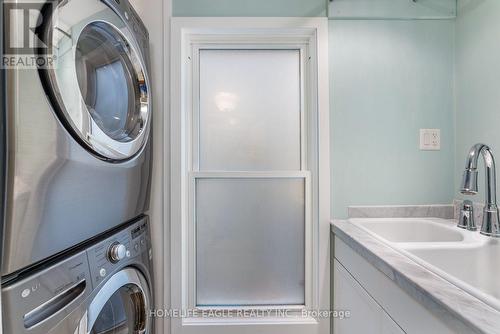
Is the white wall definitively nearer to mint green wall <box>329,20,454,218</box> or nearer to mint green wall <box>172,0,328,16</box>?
mint green wall <box>172,0,328,16</box>

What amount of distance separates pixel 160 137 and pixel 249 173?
1.75ft

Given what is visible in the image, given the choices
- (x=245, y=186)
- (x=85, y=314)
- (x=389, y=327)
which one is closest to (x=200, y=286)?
(x=245, y=186)

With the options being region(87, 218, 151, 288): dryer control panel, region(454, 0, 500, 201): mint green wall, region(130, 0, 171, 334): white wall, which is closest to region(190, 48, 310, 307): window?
region(130, 0, 171, 334): white wall

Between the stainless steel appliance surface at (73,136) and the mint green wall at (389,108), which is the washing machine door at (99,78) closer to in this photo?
the stainless steel appliance surface at (73,136)

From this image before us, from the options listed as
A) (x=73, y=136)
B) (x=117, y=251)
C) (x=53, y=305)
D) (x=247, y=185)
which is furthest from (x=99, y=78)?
(x=247, y=185)

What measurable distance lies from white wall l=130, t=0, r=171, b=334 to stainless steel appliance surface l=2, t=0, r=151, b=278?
9.4 inches

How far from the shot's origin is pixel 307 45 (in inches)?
56.8

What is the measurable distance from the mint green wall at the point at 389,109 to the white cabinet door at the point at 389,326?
1.89 ft

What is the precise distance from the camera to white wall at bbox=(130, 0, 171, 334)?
1.32 meters

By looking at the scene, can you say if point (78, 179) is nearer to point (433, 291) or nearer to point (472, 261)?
point (433, 291)

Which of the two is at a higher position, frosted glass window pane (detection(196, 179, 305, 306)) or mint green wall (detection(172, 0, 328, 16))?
mint green wall (detection(172, 0, 328, 16))

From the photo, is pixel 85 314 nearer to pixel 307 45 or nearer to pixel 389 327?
pixel 389 327

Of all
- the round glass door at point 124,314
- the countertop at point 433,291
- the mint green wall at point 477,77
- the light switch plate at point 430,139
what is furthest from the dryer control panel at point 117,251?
the mint green wall at point 477,77

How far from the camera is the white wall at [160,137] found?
1319 millimetres
